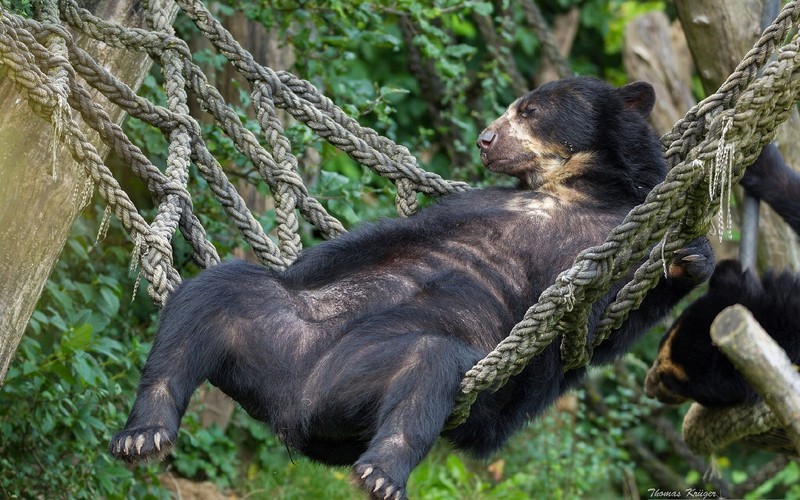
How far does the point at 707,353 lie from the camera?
603cm

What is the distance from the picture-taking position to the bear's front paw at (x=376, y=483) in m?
3.12

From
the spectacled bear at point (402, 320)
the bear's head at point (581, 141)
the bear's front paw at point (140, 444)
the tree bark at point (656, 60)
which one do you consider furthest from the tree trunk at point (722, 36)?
the bear's front paw at point (140, 444)

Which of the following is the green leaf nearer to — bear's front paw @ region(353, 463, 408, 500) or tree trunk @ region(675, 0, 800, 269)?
bear's front paw @ region(353, 463, 408, 500)


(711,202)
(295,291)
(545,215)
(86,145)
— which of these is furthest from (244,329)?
(711,202)

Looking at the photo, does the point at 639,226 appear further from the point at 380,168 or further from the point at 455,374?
the point at 380,168

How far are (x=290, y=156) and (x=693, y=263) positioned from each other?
6.18ft

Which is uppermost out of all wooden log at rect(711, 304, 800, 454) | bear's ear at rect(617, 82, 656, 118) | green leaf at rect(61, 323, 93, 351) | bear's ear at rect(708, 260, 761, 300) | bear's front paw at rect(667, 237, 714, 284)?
bear's ear at rect(617, 82, 656, 118)

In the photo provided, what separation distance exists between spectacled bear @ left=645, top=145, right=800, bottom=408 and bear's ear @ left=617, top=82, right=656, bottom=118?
1539 mm

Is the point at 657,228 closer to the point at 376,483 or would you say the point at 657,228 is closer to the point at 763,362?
the point at 763,362

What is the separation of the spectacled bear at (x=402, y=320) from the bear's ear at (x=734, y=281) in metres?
1.65

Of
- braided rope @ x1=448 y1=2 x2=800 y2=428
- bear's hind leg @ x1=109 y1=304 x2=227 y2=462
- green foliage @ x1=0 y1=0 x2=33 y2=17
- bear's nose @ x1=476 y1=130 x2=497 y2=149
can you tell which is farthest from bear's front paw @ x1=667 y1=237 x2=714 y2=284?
green foliage @ x1=0 y1=0 x2=33 y2=17

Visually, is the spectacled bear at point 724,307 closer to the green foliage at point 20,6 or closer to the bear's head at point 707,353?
the bear's head at point 707,353

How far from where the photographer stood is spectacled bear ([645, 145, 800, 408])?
578 cm

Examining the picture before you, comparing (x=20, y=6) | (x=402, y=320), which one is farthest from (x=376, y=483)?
(x=20, y=6)
